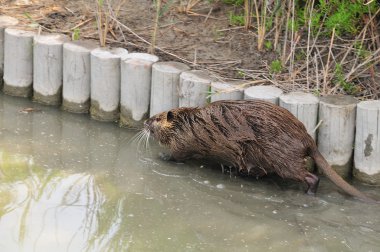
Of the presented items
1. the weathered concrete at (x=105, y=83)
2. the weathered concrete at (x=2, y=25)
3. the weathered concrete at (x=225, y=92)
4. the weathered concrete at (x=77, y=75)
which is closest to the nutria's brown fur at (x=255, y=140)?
the weathered concrete at (x=225, y=92)

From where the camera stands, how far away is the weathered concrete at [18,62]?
6949 millimetres

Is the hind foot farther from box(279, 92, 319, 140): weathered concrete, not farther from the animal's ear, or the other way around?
the animal's ear

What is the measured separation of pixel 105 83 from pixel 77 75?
0.27m

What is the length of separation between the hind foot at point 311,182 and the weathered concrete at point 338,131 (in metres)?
0.32

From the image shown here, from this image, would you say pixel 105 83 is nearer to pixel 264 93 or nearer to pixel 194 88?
pixel 194 88

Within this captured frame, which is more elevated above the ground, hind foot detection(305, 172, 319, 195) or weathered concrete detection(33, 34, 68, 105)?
weathered concrete detection(33, 34, 68, 105)

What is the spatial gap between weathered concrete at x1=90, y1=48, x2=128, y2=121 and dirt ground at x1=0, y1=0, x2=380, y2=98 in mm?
351

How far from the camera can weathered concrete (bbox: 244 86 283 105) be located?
598 cm

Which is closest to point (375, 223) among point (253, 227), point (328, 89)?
point (253, 227)

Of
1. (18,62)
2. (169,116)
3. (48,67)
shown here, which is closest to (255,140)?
(169,116)

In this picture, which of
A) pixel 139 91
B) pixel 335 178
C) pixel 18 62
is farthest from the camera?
pixel 18 62

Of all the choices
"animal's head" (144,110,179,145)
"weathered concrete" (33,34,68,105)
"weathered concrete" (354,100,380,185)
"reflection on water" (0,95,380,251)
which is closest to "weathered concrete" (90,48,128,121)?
"reflection on water" (0,95,380,251)

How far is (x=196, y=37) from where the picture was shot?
23.0 ft

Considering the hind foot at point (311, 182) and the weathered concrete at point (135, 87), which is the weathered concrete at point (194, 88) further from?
the hind foot at point (311, 182)
